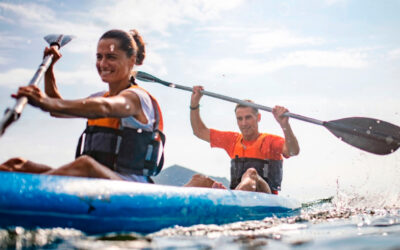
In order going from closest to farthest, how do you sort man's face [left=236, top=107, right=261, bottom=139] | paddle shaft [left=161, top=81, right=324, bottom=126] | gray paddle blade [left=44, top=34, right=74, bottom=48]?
gray paddle blade [left=44, top=34, right=74, bottom=48], paddle shaft [left=161, top=81, right=324, bottom=126], man's face [left=236, top=107, right=261, bottom=139]

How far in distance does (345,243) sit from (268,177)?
9.17ft

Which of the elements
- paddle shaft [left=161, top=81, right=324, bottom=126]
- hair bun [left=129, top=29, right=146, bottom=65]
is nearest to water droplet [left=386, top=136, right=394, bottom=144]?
paddle shaft [left=161, top=81, right=324, bottom=126]

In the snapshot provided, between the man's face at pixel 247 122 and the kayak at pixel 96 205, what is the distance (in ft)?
7.18

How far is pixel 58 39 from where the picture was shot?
12.3 ft

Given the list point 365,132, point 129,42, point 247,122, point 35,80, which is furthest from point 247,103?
point 35,80

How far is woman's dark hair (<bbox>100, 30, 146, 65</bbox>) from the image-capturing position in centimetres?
310

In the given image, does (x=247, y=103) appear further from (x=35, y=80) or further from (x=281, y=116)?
(x=35, y=80)

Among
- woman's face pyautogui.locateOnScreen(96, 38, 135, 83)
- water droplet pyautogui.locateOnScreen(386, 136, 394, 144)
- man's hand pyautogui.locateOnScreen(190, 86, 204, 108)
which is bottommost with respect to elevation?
water droplet pyautogui.locateOnScreen(386, 136, 394, 144)

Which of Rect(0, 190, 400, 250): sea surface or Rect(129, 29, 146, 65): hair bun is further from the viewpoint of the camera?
Rect(129, 29, 146, 65): hair bun

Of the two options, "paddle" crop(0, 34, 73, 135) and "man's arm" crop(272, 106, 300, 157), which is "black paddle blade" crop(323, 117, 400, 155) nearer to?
"man's arm" crop(272, 106, 300, 157)

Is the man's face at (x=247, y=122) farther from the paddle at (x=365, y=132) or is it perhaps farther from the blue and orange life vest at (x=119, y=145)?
the blue and orange life vest at (x=119, y=145)

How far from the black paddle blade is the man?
649 millimetres

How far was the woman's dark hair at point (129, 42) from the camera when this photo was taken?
3104 millimetres

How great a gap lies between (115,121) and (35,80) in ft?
2.11
